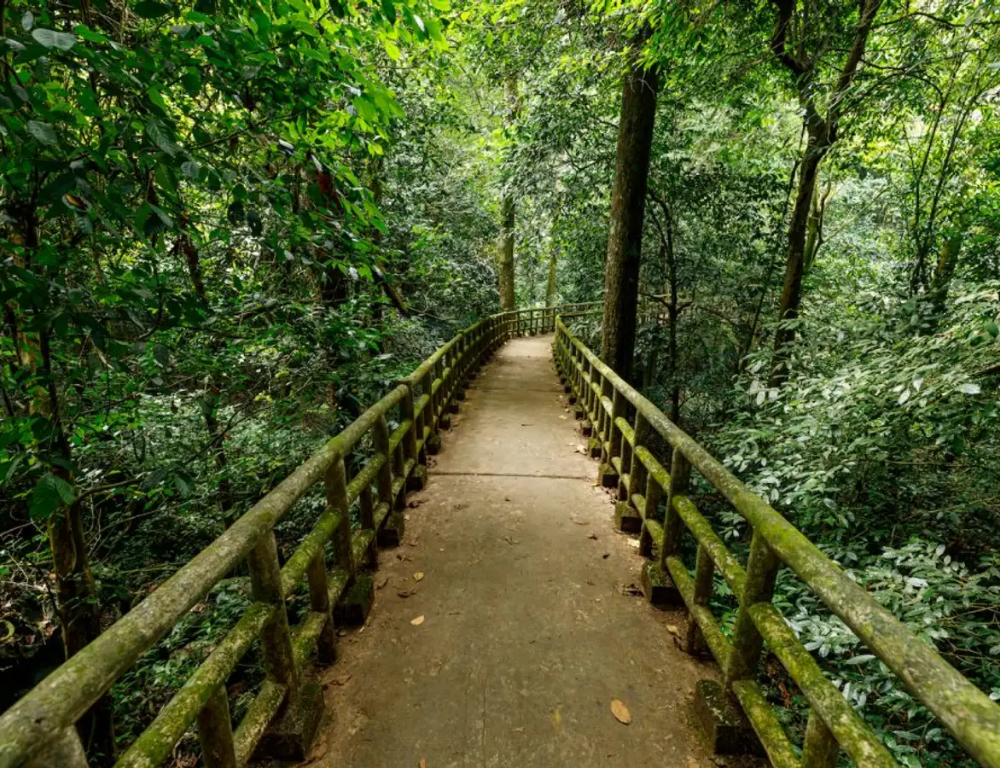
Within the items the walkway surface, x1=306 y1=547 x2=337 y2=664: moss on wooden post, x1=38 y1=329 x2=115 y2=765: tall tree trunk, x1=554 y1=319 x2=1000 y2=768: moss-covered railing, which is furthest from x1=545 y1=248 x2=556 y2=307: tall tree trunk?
x1=306 y1=547 x2=337 y2=664: moss on wooden post

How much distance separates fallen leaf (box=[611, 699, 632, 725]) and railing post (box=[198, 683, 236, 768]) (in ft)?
5.91

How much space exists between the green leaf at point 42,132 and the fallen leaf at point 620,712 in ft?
11.0

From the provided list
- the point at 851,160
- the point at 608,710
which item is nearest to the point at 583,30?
the point at 851,160

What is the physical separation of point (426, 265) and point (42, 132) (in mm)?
9145

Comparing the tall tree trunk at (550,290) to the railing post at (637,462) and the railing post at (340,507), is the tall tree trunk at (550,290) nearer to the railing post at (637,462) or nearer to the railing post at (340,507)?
the railing post at (637,462)

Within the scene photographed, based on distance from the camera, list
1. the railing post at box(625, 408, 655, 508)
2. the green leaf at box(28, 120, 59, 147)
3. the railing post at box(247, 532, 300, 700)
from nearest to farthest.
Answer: the green leaf at box(28, 120, 59, 147) → the railing post at box(247, 532, 300, 700) → the railing post at box(625, 408, 655, 508)

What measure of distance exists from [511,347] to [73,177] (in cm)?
1841

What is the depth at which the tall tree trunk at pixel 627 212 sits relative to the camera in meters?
6.96

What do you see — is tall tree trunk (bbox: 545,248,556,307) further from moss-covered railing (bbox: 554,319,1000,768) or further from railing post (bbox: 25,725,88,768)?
railing post (bbox: 25,725,88,768)

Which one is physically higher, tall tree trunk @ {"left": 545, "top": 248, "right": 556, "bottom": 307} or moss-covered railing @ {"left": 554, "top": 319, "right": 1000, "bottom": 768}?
tall tree trunk @ {"left": 545, "top": 248, "right": 556, "bottom": 307}

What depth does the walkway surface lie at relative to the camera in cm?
244

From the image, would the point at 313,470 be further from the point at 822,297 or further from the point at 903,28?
the point at 822,297

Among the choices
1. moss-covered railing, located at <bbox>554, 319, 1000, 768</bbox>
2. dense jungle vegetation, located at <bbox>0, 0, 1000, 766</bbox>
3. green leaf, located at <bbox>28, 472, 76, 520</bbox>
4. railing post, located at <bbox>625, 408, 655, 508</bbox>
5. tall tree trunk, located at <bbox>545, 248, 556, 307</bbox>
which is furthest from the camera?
tall tree trunk, located at <bbox>545, 248, 556, 307</bbox>

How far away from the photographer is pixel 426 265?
1057 cm
